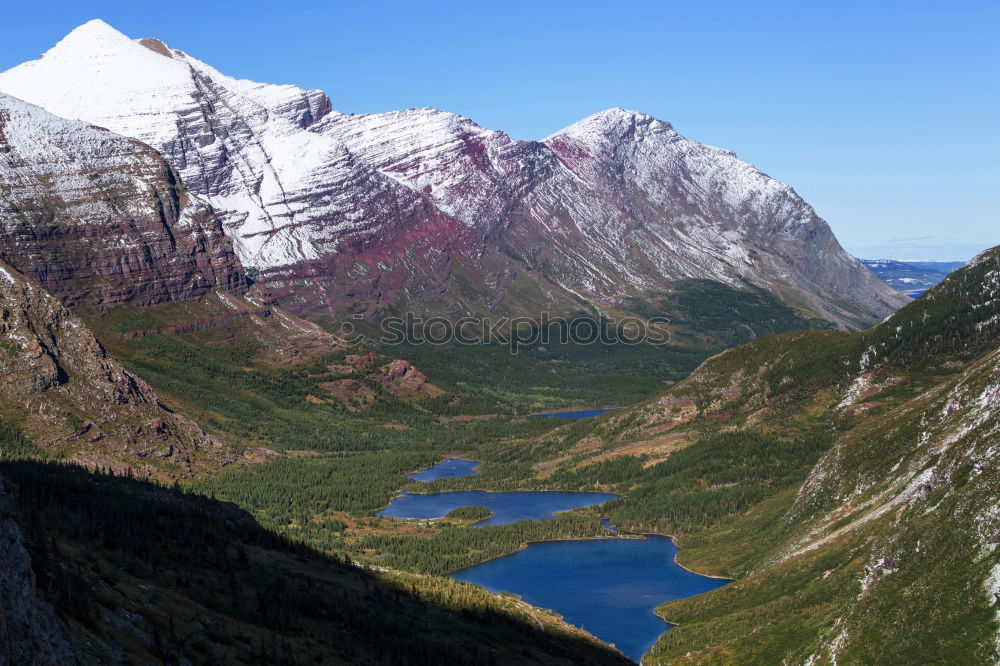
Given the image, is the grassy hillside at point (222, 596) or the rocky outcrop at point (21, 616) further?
the grassy hillside at point (222, 596)

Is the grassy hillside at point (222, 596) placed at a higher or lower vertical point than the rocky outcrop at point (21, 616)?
lower

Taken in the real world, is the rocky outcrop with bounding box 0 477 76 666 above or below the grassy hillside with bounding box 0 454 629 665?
above

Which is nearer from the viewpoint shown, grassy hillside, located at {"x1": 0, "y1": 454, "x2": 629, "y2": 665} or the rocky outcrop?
the rocky outcrop

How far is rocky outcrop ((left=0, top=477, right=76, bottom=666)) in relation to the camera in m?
51.0

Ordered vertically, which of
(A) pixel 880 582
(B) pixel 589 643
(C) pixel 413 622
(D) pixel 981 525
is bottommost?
(B) pixel 589 643

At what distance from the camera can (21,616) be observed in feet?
172

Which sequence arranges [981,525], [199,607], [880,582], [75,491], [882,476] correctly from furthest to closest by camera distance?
[882,476] → [75,491] → [880,582] → [981,525] → [199,607]

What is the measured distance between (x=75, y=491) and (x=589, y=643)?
8157 cm

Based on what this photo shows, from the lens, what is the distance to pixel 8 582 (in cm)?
5306

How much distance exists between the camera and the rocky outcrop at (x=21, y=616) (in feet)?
167

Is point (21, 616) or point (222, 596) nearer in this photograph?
point (21, 616)

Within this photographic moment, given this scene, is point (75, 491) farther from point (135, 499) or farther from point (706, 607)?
point (706, 607)

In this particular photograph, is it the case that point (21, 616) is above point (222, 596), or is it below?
above

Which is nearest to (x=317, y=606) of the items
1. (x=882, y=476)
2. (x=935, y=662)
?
(x=935, y=662)
